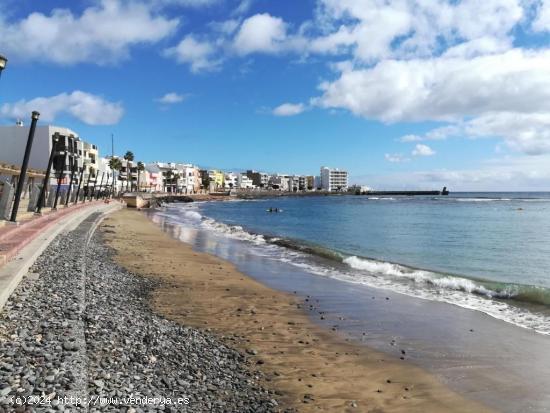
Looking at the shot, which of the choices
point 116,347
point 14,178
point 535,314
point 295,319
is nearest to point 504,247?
point 535,314

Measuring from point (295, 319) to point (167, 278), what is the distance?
5.98 m

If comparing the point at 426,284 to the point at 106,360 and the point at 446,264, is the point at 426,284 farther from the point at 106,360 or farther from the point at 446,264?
the point at 106,360

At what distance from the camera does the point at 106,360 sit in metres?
6.35

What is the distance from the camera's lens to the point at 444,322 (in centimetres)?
1212

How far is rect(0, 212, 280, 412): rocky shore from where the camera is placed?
504 cm

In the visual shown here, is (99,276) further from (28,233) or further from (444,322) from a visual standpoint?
(444,322)

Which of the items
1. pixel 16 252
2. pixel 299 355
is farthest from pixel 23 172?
pixel 299 355

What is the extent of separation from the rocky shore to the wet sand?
0.58m

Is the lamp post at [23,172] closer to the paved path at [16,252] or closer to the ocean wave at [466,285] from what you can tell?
the paved path at [16,252]

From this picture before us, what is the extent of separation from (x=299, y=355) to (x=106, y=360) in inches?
151

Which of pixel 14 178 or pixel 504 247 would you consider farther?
pixel 14 178

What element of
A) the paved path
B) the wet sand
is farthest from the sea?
the paved path

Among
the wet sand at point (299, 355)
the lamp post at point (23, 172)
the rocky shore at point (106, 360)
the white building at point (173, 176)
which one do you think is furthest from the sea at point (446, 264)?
the white building at point (173, 176)

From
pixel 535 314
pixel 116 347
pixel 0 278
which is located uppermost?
pixel 0 278
